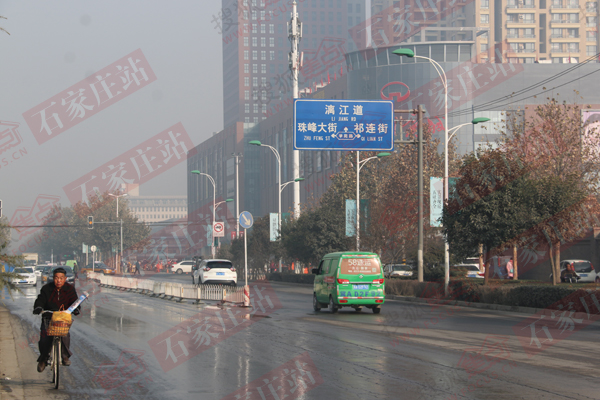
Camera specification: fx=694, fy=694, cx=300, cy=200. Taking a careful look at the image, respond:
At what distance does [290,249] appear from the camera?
58.1m

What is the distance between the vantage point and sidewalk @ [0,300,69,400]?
943cm

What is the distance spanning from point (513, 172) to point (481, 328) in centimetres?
1252

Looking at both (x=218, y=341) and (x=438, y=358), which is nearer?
(x=438, y=358)

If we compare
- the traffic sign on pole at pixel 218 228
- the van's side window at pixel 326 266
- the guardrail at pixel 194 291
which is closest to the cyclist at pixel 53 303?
the van's side window at pixel 326 266

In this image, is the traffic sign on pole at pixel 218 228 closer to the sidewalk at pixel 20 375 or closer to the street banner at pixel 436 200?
the street banner at pixel 436 200

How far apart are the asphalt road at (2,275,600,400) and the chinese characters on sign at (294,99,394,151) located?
11513 mm

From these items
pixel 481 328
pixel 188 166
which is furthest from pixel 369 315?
pixel 188 166

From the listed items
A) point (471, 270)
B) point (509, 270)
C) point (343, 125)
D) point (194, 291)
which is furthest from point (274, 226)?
point (343, 125)

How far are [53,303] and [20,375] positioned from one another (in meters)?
1.76

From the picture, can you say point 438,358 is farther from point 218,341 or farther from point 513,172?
point 513,172

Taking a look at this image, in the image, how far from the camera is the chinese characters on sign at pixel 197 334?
42.7 feet

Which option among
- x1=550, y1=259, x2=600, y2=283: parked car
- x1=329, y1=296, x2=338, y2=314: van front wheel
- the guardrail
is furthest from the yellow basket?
x1=550, y1=259, x2=600, y2=283: parked car

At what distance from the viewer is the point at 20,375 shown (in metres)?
11.1

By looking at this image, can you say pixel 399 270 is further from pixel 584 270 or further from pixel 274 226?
pixel 274 226
